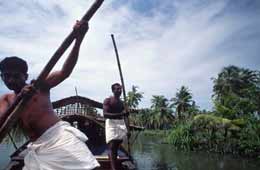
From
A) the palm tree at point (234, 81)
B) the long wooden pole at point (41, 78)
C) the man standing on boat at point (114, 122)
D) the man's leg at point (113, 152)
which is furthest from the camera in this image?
the palm tree at point (234, 81)

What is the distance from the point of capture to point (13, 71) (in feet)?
5.90

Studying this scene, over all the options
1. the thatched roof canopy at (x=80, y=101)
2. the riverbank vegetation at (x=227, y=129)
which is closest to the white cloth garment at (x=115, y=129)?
the thatched roof canopy at (x=80, y=101)

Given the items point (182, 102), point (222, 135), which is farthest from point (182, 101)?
point (222, 135)

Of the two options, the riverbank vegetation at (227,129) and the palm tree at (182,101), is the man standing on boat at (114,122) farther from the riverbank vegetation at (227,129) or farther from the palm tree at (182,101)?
the palm tree at (182,101)

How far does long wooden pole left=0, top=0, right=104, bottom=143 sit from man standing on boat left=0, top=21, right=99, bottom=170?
0.15ft

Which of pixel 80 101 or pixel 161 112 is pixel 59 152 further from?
pixel 161 112

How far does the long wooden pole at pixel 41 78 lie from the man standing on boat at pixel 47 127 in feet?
0.15

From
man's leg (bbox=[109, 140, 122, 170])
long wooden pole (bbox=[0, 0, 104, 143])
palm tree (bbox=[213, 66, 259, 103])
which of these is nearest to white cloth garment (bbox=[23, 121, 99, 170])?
long wooden pole (bbox=[0, 0, 104, 143])

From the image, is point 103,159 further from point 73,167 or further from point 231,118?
point 231,118

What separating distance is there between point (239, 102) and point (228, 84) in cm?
1311

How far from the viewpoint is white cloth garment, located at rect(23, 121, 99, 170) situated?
1697 mm

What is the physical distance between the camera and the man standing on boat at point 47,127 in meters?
1.71

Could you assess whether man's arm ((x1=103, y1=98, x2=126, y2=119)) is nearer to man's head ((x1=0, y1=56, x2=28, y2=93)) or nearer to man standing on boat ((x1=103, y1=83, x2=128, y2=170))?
man standing on boat ((x1=103, y1=83, x2=128, y2=170))

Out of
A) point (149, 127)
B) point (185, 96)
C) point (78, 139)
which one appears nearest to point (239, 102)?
point (185, 96)
